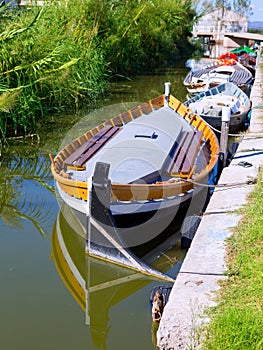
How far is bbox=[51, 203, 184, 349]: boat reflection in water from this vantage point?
578cm

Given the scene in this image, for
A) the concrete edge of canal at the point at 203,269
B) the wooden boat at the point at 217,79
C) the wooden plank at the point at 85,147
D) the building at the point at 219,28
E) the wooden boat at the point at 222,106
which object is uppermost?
the wooden plank at the point at 85,147

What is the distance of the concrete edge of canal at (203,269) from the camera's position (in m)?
4.31

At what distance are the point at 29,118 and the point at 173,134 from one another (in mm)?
4853

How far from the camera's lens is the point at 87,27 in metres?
19.8

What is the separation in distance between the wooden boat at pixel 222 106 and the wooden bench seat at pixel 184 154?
112 inches

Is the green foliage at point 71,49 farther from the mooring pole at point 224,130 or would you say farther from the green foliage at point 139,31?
the mooring pole at point 224,130

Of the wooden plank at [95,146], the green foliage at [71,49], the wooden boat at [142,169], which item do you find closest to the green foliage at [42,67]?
the green foliage at [71,49]

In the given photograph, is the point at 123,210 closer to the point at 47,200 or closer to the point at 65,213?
the point at 65,213

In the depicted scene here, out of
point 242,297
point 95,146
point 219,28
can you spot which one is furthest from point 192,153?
point 219,28

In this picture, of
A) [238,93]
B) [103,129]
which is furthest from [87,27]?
[103,129]

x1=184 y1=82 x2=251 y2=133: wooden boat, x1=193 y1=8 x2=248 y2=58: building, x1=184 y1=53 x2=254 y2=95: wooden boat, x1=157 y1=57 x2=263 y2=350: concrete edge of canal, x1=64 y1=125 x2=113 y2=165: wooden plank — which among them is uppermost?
x1=64 y1=125 x2=113 y2=165: wooden plank

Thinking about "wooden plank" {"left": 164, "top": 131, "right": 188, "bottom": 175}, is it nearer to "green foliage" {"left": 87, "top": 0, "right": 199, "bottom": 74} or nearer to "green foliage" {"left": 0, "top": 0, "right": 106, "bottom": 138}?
"green foliage" {"left": 0, "top": 0, "right": 106, "bottom": 138}

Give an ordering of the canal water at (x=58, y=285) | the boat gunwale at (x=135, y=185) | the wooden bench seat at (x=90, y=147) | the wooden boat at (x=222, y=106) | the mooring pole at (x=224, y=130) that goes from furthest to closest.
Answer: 1. the wooden boat at (x=222, y=106)
2. the mooring pole at (x=224, y=130)
3. the wooden bench seat at (x=90, y=147)
4. the boat gunwale at (x=135, y=185)
5. the canal water at (x=58, y=285)

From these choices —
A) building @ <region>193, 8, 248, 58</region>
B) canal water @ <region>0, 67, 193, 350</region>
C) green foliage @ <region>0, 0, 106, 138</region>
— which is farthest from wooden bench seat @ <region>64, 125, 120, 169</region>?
building @ <region>193, 8, 248, 58</region>
